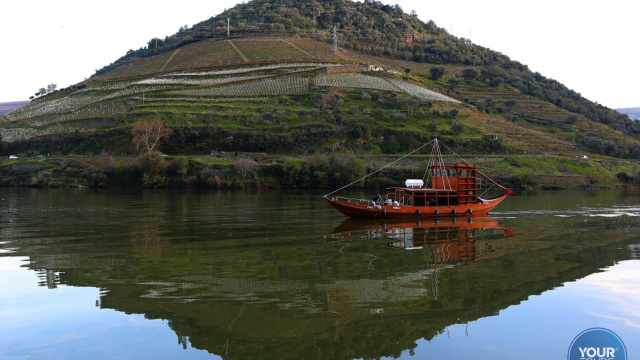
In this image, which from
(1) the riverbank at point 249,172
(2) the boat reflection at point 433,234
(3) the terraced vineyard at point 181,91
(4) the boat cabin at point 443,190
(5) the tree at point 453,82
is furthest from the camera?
(5) the tree at point 453,82

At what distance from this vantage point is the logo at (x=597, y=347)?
10227 mm

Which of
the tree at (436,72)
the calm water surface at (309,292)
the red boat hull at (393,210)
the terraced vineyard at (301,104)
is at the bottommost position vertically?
the calm water surface at (309,292)

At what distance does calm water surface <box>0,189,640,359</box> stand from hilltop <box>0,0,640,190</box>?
52.5 m

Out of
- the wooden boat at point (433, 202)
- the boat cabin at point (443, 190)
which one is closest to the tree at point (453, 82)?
the wooden boat at point (433, 202)

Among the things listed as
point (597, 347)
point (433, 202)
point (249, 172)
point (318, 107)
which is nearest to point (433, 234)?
point (433, 202)

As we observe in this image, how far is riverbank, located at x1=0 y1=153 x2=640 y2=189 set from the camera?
74.2 meters

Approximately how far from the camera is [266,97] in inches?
3937

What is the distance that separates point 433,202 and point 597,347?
2889 centimetres

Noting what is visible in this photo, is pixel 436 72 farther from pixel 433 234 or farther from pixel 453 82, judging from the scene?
pixel 433 234

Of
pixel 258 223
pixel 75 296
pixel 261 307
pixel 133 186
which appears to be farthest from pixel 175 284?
pixel 133 186

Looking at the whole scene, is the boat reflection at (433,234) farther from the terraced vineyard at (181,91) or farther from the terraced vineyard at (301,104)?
the terraced vineyard at (181,91)

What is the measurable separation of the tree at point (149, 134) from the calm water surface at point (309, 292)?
52835 mm

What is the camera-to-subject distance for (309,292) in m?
15.4

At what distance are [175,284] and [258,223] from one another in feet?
53.3
